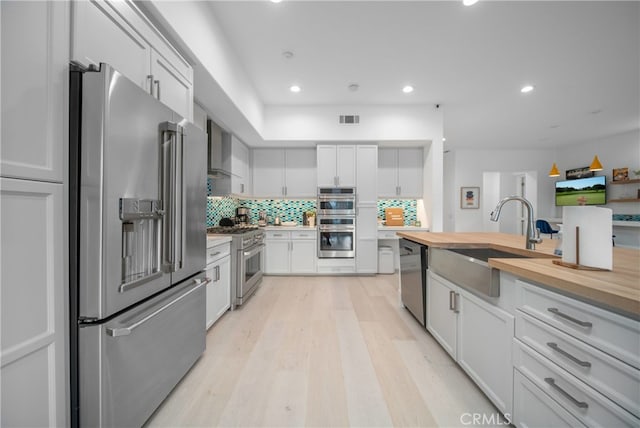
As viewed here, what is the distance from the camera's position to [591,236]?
3.68 feet

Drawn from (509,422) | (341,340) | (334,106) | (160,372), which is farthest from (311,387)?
(334,106)

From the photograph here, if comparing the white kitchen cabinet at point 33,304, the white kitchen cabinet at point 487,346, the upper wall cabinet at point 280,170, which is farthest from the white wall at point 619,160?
the white kitchen cabinet at point 33,304

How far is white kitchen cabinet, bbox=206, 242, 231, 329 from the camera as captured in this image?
234cm

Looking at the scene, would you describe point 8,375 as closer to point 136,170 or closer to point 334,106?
point 136,170

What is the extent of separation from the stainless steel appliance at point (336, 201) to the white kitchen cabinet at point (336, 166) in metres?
0.09

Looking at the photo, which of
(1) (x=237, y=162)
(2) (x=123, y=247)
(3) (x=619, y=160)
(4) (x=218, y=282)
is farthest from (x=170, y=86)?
(3) (x=619, y=160)

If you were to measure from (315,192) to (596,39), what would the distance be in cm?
394

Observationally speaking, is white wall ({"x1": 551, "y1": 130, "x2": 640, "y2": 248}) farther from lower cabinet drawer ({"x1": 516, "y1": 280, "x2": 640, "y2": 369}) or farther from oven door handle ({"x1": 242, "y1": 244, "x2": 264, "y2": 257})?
oven door handle ({"x1": 242, "y1": 244, "x2": 264, "y2": 257})

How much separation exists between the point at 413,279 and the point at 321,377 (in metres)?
1.37

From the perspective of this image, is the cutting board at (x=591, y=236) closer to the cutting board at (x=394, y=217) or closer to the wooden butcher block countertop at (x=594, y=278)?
the wooden butcher block countertop at (x=594, y=278)

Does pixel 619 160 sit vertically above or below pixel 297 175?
above

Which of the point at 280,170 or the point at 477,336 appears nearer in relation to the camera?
the point at 477,336

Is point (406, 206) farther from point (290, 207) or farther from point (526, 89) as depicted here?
point (526, 89)

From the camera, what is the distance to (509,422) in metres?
1.33
